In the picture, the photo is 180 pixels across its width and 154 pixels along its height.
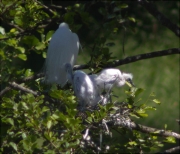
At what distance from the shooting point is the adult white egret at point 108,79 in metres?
2.64

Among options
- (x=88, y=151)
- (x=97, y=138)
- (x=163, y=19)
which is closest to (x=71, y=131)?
(x=88, y=151)

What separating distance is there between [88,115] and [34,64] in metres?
3.32

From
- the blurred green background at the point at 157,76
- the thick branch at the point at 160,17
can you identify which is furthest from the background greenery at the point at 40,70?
the blurred green background at the point at 157,76

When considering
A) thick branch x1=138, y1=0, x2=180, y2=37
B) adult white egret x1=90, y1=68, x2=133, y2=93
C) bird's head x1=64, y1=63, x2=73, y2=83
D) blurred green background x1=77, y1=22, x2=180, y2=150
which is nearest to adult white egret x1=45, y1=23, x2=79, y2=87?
bird's head x1=64, y1=63, x2=73, y2=83

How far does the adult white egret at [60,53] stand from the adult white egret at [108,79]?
0.16 metres

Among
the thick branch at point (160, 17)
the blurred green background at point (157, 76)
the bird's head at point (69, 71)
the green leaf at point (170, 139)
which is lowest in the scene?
the blurred green background at point (157, 76)

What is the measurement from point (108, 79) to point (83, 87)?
0.14 meters

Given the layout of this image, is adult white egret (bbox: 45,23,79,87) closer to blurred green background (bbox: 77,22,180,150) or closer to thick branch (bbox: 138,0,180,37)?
thick branch (bbox: 138,0,180,37)

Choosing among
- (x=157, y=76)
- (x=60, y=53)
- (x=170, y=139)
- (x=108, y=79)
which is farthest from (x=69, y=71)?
(x=157, y=76)

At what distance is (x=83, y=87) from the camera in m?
2.62

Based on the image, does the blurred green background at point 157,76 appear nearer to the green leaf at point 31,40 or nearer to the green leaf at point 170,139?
the green leaf at point 170,139

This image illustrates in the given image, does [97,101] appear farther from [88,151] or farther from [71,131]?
[71,131]

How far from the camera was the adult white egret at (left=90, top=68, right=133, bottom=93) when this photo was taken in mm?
2637

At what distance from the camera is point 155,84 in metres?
5.33
